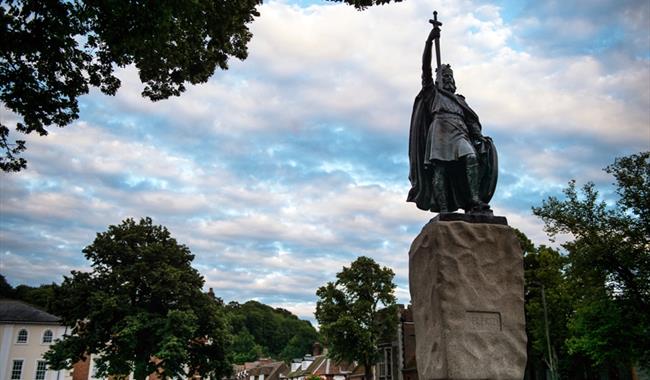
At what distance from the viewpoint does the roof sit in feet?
179

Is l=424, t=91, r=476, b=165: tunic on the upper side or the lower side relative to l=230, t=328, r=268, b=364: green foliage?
upper

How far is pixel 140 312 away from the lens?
35375mm

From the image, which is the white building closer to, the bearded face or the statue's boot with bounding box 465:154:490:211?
the bearded face

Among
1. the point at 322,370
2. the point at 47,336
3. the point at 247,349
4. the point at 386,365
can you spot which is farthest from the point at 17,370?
the point at 247,349

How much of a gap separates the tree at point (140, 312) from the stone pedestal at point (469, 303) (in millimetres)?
29077

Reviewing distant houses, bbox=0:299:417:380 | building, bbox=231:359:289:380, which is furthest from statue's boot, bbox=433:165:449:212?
building, bbox=231:359:289:380

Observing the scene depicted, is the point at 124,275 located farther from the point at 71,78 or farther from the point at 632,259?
the point at 632,259

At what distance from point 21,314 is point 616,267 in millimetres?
54307

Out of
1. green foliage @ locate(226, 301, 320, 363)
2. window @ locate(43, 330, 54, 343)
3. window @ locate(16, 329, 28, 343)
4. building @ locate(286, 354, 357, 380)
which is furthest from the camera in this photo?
green foliage @ locate(226, 301, 320, 363)

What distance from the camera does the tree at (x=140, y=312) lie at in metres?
34.4

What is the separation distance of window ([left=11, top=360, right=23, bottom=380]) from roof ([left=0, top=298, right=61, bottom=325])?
3965 mm

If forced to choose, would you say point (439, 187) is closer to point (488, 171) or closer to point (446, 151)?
point (446, 151)

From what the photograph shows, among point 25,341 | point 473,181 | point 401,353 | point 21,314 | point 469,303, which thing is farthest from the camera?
point 21,314

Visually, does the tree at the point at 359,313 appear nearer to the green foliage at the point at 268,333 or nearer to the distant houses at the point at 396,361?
the distant houses at the point at 396,361
